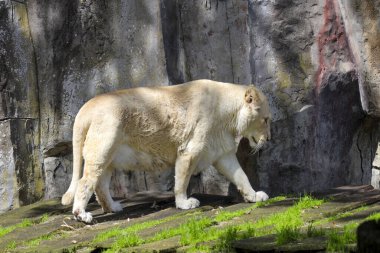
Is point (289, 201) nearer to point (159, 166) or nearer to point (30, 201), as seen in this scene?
point (159, 166)

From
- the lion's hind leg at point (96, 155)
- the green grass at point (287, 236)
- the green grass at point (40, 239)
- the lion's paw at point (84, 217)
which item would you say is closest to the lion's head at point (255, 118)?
the lion's hind leg at point (96, 155)

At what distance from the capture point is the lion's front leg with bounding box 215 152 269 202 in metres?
10.7

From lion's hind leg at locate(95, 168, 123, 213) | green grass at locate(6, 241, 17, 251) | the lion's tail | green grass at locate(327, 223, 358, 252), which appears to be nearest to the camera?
green grass at locate(327, 223, 358, 252)

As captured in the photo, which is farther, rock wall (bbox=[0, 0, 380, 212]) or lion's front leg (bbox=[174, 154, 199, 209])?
rock wall (bbox=[0, 0, 380, 212])

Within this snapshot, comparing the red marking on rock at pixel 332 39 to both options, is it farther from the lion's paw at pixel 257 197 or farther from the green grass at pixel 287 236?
the green grass at pixel 287 236

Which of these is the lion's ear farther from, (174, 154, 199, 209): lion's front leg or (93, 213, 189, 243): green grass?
(93, 213, 189, 243): green grass

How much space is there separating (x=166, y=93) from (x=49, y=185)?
3.54m

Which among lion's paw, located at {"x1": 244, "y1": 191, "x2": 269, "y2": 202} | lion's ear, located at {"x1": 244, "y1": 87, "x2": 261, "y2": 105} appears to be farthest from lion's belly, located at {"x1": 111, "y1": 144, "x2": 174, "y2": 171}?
lion's ear, located at {"x1": 244, "y1": 87, "x2": 261, "y2": 105}

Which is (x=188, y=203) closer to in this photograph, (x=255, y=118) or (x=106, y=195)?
(x=106, y=195)

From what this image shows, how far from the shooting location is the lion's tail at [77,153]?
10492 millimetres

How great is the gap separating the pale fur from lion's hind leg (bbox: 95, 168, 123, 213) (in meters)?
0.01

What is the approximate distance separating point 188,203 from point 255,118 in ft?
5.12

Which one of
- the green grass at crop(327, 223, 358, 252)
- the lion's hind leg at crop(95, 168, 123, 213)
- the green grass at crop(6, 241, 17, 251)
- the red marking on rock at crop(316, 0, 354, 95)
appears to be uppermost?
the red marking on rock at crop(316, 0, 354, 95)

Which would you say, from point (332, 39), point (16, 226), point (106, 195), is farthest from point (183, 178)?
point (332, 39)
